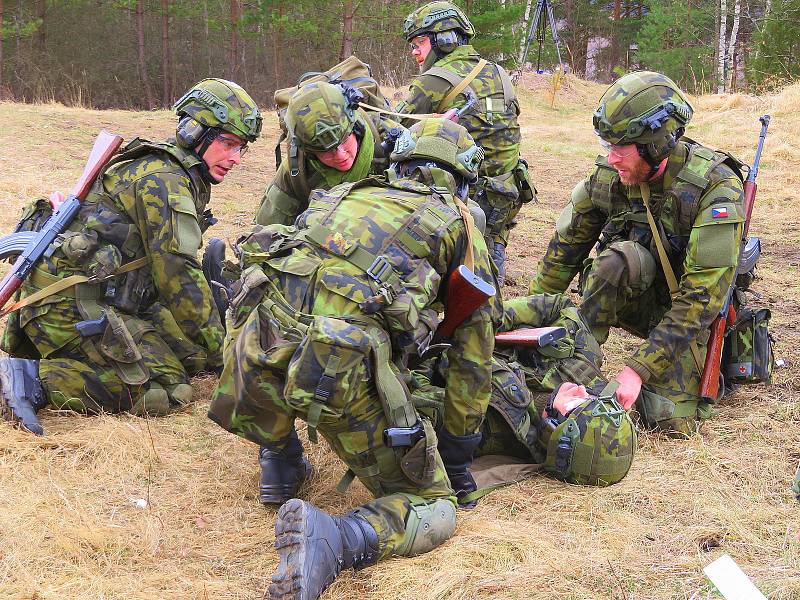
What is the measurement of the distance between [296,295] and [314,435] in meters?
0.62

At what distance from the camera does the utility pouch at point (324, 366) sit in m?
3.31

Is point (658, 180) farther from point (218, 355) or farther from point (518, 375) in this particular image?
point (218, 355)

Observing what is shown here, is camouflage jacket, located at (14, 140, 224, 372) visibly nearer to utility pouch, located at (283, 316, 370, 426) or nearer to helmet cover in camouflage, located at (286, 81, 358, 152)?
helmet cover in camouflage, located at (286, 81, 358, 152)

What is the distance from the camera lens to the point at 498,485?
4324 millimetres

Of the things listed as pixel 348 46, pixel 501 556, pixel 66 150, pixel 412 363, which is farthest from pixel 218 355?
pixel 348 46

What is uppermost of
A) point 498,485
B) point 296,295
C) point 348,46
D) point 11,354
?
point 348,46

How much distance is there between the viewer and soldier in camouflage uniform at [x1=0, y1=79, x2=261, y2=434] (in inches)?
196

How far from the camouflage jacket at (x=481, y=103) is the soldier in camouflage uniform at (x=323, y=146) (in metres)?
1.17

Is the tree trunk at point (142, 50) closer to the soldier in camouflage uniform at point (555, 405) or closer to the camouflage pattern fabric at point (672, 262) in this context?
the camouflage pattern fabric at point (672, 262)

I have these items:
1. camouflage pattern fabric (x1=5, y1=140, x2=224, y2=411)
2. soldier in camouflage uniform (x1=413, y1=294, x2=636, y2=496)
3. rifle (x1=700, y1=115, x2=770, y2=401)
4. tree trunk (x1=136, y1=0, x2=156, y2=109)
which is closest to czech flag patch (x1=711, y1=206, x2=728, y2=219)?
rifle (x1=700, y1=115, x2=770, y2=401)

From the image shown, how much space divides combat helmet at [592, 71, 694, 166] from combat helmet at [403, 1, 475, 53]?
7.00ft

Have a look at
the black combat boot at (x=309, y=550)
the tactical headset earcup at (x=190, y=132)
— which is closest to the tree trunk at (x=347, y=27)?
the tactical headset earcup at (x=190, y=132)

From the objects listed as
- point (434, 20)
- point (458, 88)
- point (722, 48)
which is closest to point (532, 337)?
point (458, 88)

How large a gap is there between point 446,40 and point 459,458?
398 centimetres
